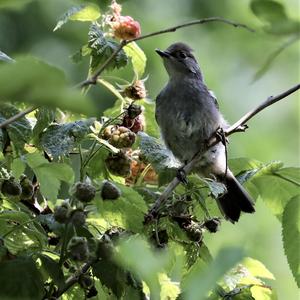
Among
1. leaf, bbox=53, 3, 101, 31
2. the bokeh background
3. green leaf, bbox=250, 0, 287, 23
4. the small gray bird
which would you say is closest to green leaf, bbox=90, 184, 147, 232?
leaf, bbox=53, 3, 101, 31

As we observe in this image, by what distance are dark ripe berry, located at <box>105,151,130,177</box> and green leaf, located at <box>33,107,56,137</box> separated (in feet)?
0.72

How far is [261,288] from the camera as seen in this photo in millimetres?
2221

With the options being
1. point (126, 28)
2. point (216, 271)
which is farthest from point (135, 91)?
point (216, 271)

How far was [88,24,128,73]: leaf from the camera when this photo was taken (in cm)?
221

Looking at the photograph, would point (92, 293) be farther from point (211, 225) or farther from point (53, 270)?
point (211, 225)

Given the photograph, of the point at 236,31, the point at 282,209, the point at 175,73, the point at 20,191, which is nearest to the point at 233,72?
the point at 236,31

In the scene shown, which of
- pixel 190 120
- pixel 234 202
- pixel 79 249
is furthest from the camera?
pixel 190 120

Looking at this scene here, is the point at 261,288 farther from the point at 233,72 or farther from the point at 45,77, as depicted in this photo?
the point at 233,72

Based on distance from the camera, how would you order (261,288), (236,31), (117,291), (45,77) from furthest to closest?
(236,31), (261,288), (117,291), (45,77)

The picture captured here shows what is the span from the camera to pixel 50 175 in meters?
1.85

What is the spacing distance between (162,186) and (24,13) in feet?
21.1

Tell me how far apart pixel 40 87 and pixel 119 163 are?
1.33 m

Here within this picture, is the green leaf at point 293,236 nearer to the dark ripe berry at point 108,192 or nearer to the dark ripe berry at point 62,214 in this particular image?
the dark ripe berry at point 108,192

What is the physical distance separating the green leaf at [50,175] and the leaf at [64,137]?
83mm
